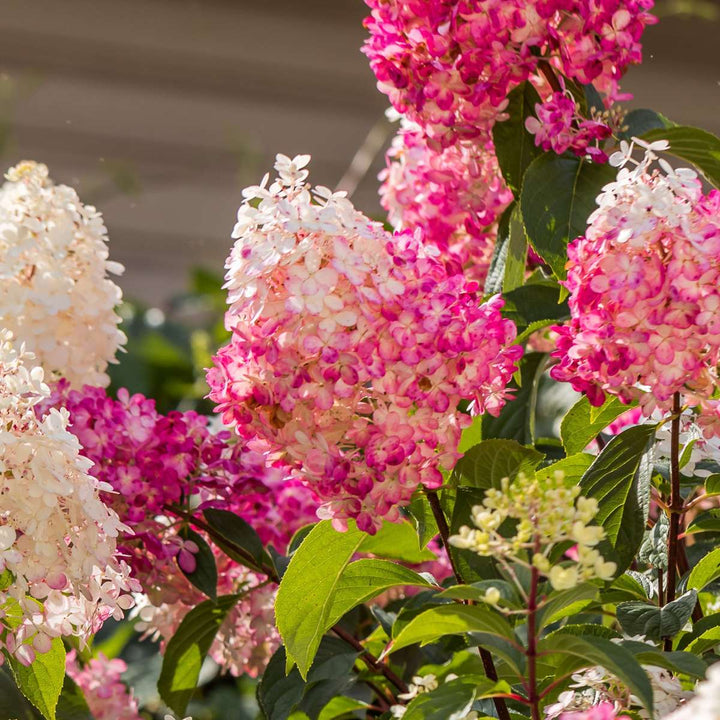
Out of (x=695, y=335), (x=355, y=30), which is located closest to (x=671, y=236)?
(x=695, y=335)

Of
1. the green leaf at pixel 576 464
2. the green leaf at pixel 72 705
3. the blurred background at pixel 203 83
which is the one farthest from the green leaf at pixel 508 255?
the blurred background at pixel 203 83

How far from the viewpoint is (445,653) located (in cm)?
76

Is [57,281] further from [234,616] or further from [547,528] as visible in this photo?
[547,528]

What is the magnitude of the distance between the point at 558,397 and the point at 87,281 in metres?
0.38

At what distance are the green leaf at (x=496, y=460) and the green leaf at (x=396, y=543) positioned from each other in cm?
11

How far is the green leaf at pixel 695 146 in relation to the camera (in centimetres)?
71

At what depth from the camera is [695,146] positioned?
0.71 m

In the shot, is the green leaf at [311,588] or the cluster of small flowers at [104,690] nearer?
the green leaf at [311,588]

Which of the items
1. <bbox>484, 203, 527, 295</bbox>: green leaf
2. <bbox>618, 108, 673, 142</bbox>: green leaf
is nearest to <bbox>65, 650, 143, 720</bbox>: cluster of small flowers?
<bbox>484, 203, 527, 295</bbox>: green leaf

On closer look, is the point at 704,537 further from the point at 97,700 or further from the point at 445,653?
the point at 97,700

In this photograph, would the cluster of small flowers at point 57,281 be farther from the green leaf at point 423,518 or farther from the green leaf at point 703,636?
the green leaf at point 703,636

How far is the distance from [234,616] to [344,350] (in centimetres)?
32

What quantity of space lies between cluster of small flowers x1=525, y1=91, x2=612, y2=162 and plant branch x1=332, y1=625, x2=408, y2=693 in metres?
0.32

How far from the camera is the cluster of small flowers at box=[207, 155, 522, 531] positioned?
1.80 feet
